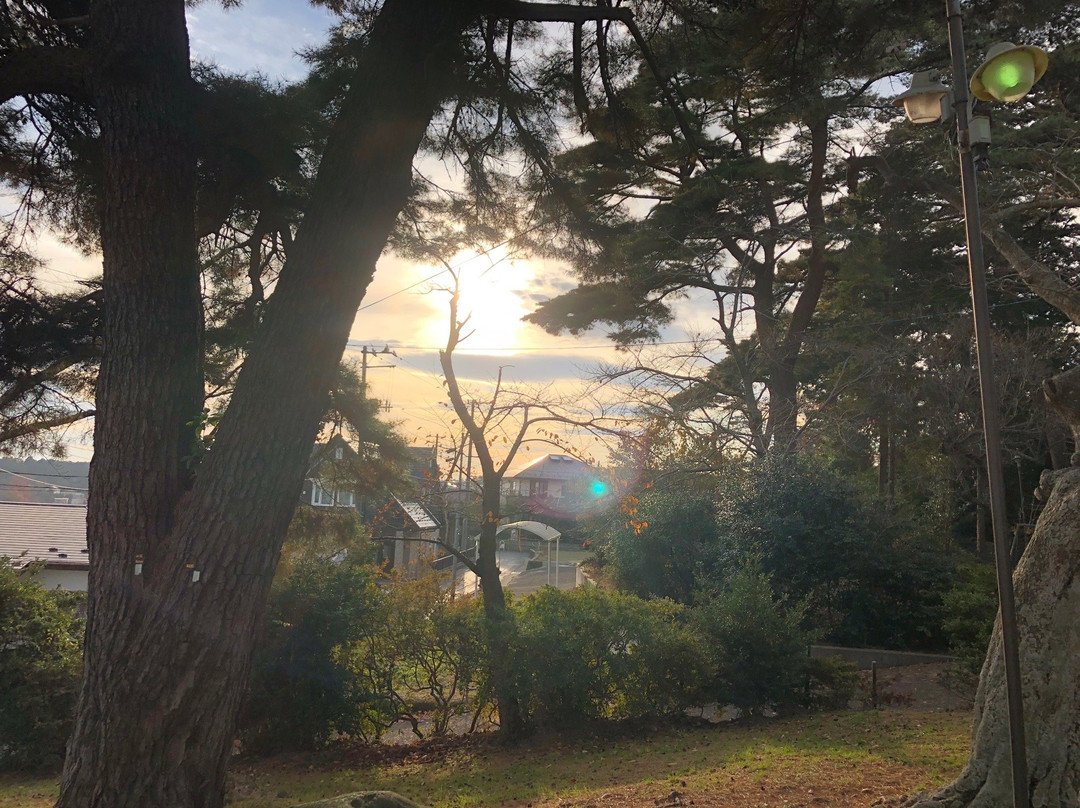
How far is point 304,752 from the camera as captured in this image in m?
10.1

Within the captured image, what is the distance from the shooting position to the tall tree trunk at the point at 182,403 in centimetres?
326

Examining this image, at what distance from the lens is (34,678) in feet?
33.9

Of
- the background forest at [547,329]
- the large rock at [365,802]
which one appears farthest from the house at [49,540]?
the large rock at [365,802]

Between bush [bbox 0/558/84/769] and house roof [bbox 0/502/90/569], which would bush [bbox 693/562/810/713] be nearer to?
bush [bbox 0/558/84/769]

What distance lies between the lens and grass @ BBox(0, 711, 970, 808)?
19.1 ft

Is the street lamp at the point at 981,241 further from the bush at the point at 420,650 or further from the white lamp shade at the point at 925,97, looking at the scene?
the bush at the point at 420,650

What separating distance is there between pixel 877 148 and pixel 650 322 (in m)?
6.07

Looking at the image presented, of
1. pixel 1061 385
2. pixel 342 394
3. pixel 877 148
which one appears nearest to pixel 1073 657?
pixel 1061 385

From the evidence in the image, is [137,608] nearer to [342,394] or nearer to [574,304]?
[342,394]

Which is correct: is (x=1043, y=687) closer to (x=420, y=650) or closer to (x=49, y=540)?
(x=420, y=650)

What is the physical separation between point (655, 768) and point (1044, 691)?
14.0 ft

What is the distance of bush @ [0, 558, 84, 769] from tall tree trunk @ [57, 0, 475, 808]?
8239mm

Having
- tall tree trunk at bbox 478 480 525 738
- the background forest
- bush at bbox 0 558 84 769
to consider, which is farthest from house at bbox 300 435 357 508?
bush at bbox 0 558 84 769

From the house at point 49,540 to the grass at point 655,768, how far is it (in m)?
11.7
